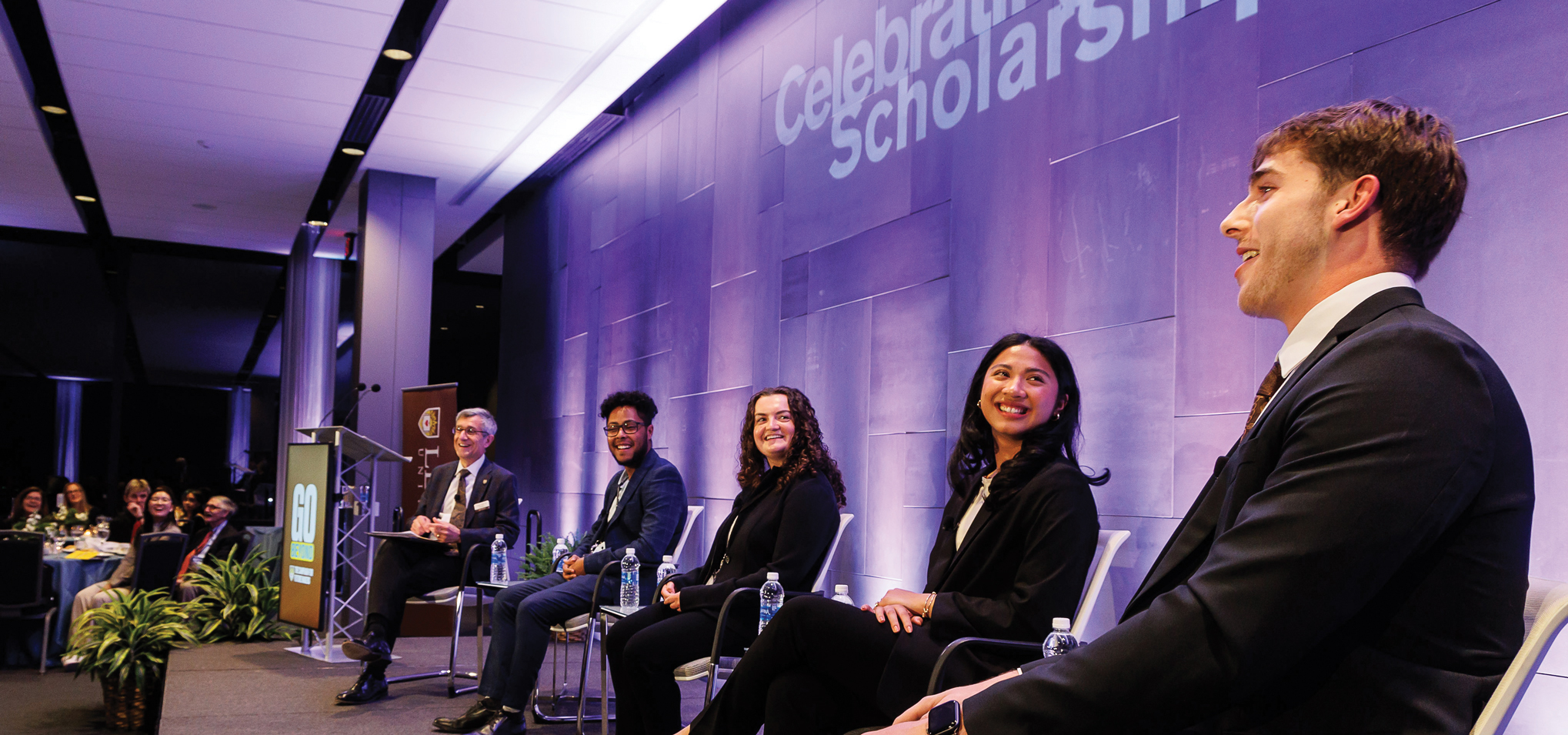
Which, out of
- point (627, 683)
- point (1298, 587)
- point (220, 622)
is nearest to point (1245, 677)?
point (1298, 587)

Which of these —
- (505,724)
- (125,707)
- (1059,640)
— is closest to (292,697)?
(125,707)

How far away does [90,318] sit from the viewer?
15648mm

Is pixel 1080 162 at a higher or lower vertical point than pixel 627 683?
higher

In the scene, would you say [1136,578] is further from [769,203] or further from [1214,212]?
[769,203]

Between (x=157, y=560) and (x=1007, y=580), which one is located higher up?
(x=1007, y=580)

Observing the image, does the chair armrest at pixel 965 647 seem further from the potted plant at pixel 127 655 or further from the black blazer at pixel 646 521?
the potted plant at pixel 127 655

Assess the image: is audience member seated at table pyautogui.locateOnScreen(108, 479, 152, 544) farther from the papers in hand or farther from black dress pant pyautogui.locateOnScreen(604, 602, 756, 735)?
black dress pant pyautogui.locateOnScreen(604, 602, 756, 735)

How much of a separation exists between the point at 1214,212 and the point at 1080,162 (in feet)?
2.02

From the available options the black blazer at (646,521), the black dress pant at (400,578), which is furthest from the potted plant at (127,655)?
the black blazer at (646,521)

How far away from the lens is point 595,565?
4.36m

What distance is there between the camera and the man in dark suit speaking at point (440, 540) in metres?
4.73

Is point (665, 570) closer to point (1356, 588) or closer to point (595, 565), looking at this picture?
point (595, 565)

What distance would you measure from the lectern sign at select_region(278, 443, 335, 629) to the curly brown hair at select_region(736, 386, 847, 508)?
2699 millimetres

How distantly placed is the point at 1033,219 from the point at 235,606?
5.31m
